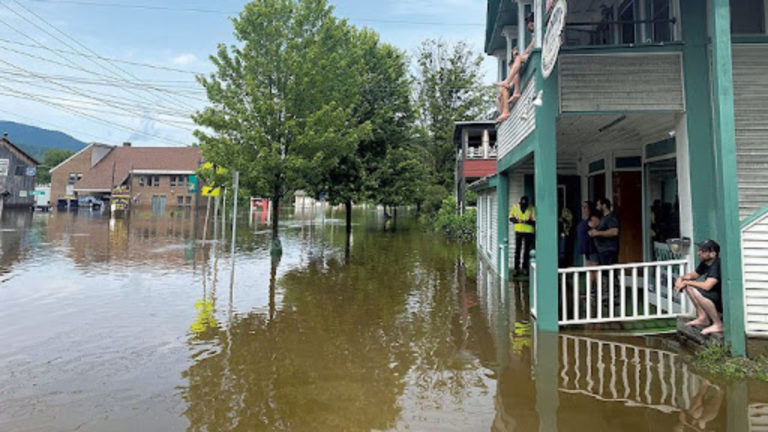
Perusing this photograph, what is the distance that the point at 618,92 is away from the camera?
20.1 ft

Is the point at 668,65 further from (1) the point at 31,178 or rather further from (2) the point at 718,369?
(1) the point at 31,178

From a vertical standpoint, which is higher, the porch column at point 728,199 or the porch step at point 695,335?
the porch column at point 728,199

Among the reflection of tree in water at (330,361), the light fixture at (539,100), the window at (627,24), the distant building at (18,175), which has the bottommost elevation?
the reflection of tree in water at (330,361)

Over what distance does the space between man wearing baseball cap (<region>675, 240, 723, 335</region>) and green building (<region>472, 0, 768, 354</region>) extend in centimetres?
16

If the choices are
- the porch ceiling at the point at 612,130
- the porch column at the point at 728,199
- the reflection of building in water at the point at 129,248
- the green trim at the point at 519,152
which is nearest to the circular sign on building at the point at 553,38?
the porch ceiling at the point at 612,130

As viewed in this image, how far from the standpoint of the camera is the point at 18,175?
163ft

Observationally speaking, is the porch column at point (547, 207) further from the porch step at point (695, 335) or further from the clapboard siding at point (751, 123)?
the clapboard siding at point (751, 123)

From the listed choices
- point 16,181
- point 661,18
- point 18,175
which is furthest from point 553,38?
point 18,175

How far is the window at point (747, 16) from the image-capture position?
617 centimetres

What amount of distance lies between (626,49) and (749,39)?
4.79 feet

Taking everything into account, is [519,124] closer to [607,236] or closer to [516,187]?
[607,236]

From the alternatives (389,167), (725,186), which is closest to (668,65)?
(725,186)

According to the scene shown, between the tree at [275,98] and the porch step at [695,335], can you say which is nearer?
the porch step at [695,335]

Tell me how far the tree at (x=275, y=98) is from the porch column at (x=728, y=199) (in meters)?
11.0
